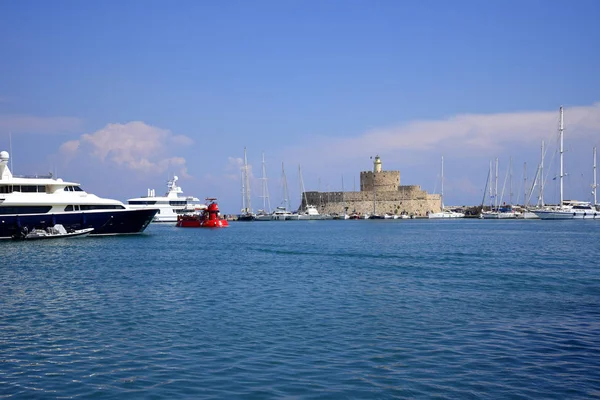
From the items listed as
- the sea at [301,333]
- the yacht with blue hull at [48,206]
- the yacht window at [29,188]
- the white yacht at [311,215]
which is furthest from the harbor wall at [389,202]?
the sea at [301,333]

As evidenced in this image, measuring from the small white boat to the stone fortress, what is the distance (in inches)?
2713

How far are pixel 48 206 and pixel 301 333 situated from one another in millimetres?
30952

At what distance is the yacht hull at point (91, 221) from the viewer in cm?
3603

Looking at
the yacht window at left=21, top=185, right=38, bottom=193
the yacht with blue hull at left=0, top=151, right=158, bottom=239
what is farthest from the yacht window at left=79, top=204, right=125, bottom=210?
the yacht window at left=21, top=185, right=38, bottom=193

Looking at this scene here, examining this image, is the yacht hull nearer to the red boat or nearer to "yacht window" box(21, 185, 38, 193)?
"yacht window" box(21, 185, 38, 193)

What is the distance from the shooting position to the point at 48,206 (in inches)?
1453

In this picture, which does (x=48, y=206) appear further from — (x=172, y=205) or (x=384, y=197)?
(x=384, y=197)

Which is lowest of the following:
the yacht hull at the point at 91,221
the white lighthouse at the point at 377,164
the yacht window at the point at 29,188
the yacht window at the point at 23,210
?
the yacht hull at the point at 91,221

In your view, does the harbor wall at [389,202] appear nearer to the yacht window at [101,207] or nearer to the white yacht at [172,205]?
the white yacht at [172,205]

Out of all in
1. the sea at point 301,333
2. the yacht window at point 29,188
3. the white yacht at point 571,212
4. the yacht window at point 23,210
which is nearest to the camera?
the sea at point 301,333

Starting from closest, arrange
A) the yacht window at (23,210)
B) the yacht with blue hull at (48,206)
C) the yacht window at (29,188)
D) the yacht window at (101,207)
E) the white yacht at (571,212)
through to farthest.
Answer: the yacht window at (23,210)
the yacht with blue hull at (48,206)
the yacht window at (29,188)
the yacht window at (101,207)
the white yacht at (571,212)

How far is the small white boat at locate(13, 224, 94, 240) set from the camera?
36.2 metres

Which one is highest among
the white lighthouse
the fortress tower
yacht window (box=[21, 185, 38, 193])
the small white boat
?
the white lighthouse

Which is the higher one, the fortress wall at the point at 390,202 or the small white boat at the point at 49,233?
the fortress wall at the point at 390,202
